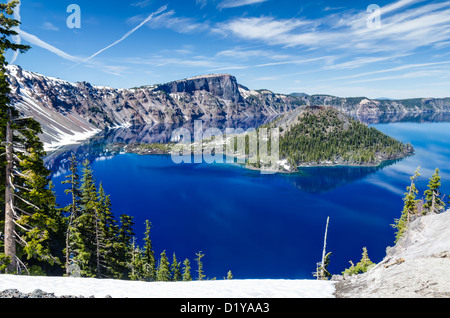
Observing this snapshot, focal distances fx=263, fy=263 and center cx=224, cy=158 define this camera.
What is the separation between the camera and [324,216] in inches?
3295

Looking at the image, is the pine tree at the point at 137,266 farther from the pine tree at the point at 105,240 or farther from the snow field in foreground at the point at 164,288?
the snow field in foreground at the point at 164,288

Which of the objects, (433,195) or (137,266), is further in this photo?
(433,195)

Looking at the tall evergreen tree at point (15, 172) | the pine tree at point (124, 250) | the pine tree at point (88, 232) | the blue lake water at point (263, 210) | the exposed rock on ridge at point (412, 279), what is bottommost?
the blue lake water at point (263, 210)

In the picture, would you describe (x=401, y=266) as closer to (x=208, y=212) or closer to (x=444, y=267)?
(x=444, y=267)

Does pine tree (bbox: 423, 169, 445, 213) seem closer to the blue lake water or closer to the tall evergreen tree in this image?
the blue lake water

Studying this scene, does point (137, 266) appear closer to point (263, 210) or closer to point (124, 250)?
point (124, 250)

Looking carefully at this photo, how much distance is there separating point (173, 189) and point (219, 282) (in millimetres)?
100211

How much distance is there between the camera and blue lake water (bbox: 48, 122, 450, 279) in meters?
60.2

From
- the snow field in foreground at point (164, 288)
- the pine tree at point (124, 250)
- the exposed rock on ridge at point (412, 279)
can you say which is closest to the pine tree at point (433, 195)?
the exposed rock on ridge at point (412, 279)

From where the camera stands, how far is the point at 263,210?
88.8 meters

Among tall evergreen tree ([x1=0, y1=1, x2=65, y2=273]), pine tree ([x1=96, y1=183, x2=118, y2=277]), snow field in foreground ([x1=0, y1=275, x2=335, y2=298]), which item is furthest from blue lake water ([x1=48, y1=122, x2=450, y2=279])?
tall evergreen tree ([x1=0, y1=1, x2=65, y2=273])

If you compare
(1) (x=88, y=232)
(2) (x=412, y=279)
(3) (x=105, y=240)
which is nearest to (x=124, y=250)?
(3) (x=105, y=240)

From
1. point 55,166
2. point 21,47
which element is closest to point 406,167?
point 21,47

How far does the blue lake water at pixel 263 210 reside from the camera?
6016 centimetres
